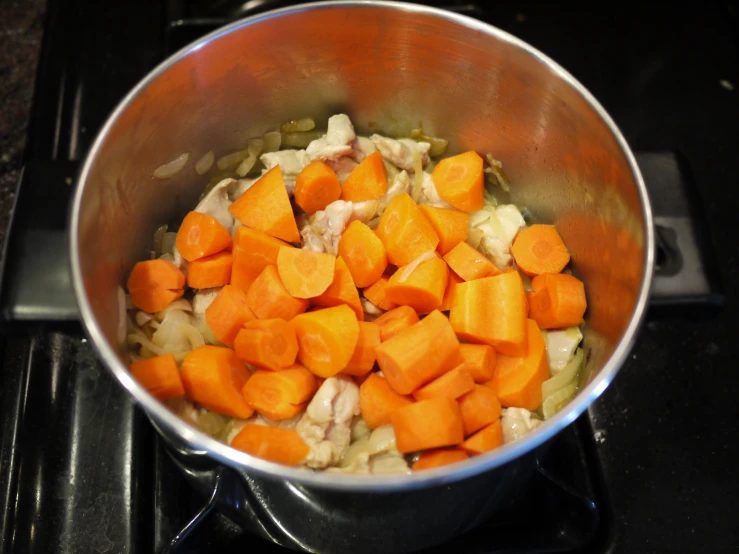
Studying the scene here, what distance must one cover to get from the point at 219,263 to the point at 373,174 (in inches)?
15.4

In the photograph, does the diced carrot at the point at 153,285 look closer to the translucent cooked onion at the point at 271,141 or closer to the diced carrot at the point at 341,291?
the diced carrot at the point at 341,291

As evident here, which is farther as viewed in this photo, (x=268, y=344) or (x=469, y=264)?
(x=469, y=264)

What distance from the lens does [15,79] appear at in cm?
184

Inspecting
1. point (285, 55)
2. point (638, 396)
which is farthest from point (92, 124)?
point (638, 396)

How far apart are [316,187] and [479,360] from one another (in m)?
0.52

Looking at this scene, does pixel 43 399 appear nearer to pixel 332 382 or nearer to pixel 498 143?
pixel 332 382

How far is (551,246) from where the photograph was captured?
4.49ft

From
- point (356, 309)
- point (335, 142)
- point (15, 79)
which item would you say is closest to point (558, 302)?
point (356, 309)

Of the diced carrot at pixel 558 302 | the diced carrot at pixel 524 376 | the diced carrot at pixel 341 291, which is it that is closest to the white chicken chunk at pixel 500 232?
the diced carrot at pixel 558 302

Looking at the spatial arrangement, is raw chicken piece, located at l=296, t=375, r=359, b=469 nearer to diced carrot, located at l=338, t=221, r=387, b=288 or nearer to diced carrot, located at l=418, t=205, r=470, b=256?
diced carrot, located at l=338, t=221, r=387, b=288

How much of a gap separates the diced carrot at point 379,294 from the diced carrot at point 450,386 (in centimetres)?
23

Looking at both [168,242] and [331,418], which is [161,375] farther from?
[168,242]

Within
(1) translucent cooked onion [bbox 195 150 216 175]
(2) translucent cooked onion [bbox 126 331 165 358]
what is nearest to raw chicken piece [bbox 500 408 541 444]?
(2) translucent cooked onion [bbox 126 331 165 358]

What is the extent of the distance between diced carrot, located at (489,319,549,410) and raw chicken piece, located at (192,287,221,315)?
23.1 inches
